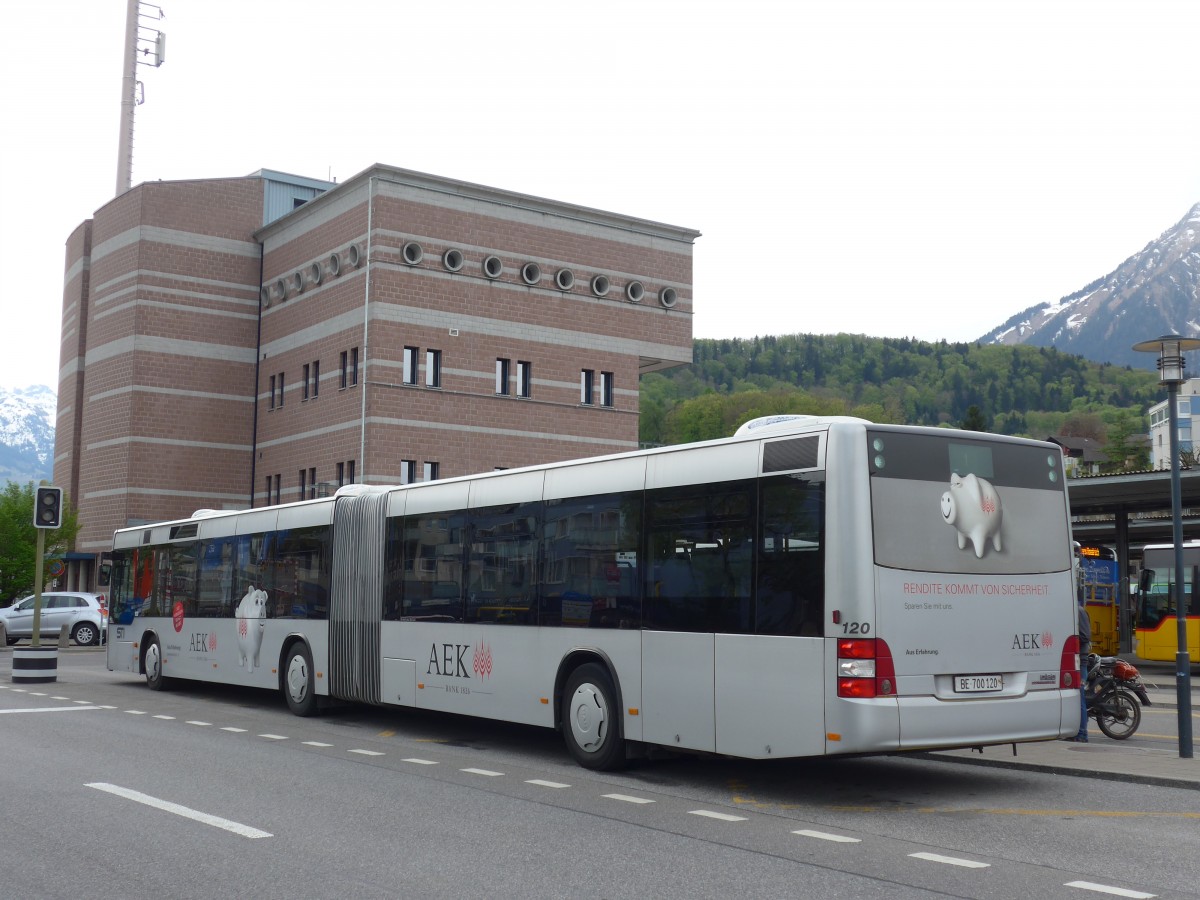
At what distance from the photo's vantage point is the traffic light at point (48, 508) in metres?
22.8

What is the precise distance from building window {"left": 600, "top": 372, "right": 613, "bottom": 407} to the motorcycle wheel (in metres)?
35.6

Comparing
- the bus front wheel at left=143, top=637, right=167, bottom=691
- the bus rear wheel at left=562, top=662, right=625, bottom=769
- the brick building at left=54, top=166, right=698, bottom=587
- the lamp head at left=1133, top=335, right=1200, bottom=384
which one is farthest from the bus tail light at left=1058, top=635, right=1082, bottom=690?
the brick building at left=54, top=166, right=698, bottom=587

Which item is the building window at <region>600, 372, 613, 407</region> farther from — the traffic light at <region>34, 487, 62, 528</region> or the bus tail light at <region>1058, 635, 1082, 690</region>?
the bus tail light at <region>1058, 635, 1082, 690</region>

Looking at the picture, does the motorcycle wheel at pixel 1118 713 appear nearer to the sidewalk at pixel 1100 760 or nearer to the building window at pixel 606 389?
the sidewalk at pixel 1100 760

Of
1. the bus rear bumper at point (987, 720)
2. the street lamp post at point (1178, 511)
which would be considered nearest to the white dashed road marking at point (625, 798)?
the bus rear bumper at point (987, 720)

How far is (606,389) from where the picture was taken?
49.3m

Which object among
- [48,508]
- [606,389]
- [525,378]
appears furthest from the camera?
[606,389]

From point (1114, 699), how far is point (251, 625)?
37.0 feet

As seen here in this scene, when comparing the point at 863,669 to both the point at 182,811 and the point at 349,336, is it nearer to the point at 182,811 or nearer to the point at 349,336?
the point at 182,811

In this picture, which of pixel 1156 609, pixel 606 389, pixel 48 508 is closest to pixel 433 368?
pixel 606 389

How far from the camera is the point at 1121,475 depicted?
28891mm

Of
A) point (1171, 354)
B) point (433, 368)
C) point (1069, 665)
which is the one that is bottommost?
point (1069, 665)

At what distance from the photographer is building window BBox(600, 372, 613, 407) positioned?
49125mm

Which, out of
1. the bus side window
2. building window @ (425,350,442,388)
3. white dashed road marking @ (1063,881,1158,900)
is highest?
building window @ (425,350,442,388)
